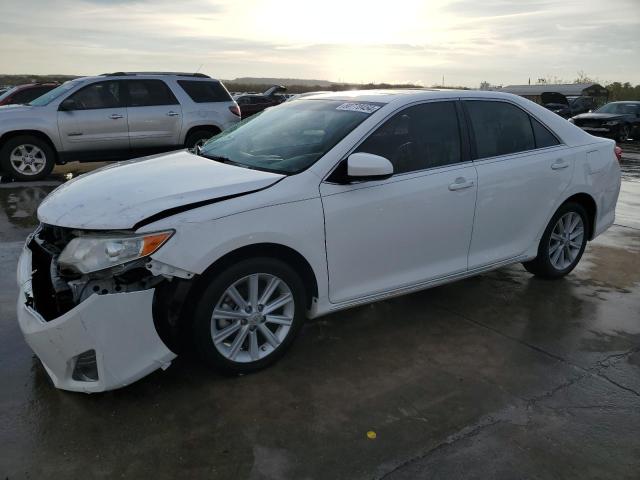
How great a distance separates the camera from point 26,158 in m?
9.66

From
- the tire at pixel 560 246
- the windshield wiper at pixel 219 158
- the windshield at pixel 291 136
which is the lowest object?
the tire at pixel 560 246

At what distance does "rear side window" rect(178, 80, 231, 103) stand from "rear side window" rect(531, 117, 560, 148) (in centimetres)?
743

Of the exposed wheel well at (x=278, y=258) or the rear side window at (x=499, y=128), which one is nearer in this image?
the exposed wheel well at (x=278, y=258)

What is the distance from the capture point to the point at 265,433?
2.82 metres

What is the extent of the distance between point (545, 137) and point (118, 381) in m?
3.81

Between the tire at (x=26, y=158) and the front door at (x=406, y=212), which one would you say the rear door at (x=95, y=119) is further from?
the front door at (x=406, y=212)

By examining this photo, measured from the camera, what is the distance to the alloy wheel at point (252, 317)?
3.16 metres

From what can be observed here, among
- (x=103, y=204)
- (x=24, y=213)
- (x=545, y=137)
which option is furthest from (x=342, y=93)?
(x=24, y=213)

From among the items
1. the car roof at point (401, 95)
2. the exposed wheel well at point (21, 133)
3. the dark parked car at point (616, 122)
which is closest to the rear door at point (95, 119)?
the exposed wheel well at point (21, 133)

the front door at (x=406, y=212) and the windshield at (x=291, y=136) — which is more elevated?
the windshield at (x=291, y=136)

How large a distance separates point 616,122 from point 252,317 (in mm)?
19742

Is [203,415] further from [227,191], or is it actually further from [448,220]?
[448,220]

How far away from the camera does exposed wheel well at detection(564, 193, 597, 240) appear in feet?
15.9

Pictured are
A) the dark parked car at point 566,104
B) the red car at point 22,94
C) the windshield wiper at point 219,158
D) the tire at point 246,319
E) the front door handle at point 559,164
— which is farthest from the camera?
the dark parked car at point 566,104
